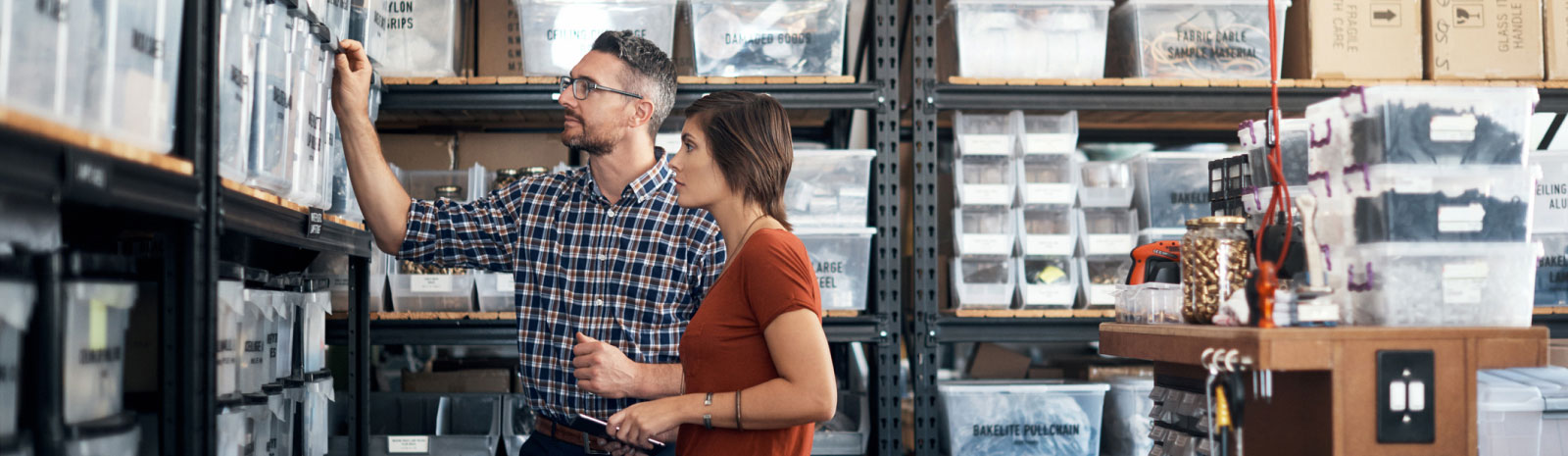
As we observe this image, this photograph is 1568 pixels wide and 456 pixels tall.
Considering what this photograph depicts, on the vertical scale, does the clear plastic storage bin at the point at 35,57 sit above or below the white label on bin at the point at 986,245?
above

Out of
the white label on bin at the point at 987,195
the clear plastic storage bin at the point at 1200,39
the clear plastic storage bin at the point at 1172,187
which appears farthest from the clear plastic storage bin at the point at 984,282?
the clear plastic storage bin at the point at 1200,39

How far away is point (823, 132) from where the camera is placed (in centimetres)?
310

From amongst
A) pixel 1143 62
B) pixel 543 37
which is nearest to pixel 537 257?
pixel 543 37

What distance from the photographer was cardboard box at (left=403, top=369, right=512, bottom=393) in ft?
8.55

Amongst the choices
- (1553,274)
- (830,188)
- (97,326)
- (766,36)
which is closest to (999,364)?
(830,188)

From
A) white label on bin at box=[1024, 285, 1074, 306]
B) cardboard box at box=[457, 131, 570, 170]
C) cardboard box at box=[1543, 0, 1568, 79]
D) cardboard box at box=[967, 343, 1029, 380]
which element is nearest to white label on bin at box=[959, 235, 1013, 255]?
white label on bin at box=[1024, 285, 1074, 306]

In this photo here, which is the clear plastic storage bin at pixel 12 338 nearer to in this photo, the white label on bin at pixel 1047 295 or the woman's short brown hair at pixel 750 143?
the woman's short brown hair at pixel 750 143

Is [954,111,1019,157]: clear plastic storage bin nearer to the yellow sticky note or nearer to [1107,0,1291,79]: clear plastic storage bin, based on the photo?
[1107,0,1291,79]: clear plastic storage bin

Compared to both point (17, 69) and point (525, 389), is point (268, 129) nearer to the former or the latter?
point (17, 69)

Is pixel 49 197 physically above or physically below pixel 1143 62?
below

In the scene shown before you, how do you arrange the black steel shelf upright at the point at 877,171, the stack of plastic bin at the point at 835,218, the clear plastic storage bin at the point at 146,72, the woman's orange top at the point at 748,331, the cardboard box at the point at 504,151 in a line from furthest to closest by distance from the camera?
1. the cardboard box at the point at 504,151
2. the stack of plastic bin at the point at 835,218
3. the black steel shelf upright at the point at 877,171
4. the woman's orange top at the point at 748,331
5. the clear plastic storage bin at the point at 146,72

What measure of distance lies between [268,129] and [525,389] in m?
0.79

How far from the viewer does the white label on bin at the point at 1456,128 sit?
1288mm

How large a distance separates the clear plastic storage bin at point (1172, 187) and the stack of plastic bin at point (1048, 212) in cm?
18
